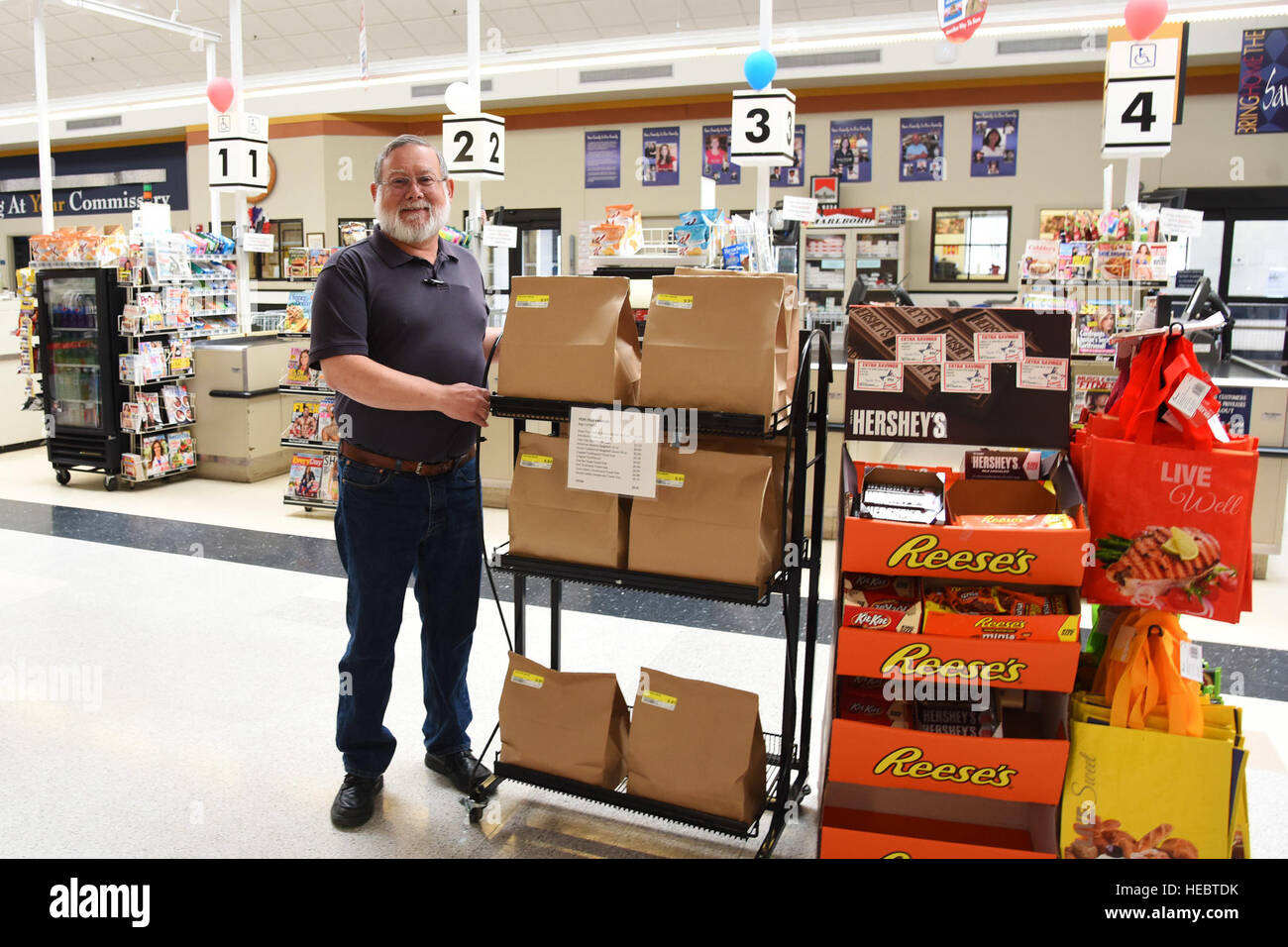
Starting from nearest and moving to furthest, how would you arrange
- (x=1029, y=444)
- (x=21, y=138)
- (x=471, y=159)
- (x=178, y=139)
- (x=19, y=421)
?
(x=1029, y=444) < (x=471, y=159) < (x=19, y=421) < (x=178, y=139) < (x=21, y=138)

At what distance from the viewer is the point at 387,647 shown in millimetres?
2670

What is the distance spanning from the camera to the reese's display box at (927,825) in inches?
86.9

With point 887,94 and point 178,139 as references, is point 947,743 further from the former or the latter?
point 178,139

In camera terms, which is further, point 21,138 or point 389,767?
point 21,138

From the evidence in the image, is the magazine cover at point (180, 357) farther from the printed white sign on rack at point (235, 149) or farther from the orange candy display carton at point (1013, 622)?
the orange candy display carton at point (1013, 622)

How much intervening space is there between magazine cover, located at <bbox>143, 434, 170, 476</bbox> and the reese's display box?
598 centimetres

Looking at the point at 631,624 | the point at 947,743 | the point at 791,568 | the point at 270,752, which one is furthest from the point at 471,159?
the point at 947,743

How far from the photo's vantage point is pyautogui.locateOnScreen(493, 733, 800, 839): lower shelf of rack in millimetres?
2412

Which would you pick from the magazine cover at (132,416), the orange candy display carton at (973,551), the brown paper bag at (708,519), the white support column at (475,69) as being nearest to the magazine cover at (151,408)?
the magazine cover at (132,416)

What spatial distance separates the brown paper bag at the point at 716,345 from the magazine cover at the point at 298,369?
4.45m

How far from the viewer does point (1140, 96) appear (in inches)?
199

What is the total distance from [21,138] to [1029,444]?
17.7 meters

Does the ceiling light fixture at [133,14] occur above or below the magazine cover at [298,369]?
above

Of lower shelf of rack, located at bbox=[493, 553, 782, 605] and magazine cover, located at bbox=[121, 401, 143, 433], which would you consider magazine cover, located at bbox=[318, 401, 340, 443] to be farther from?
lower shelf of rack, located at bbox=[493, 553, 782, 605]
